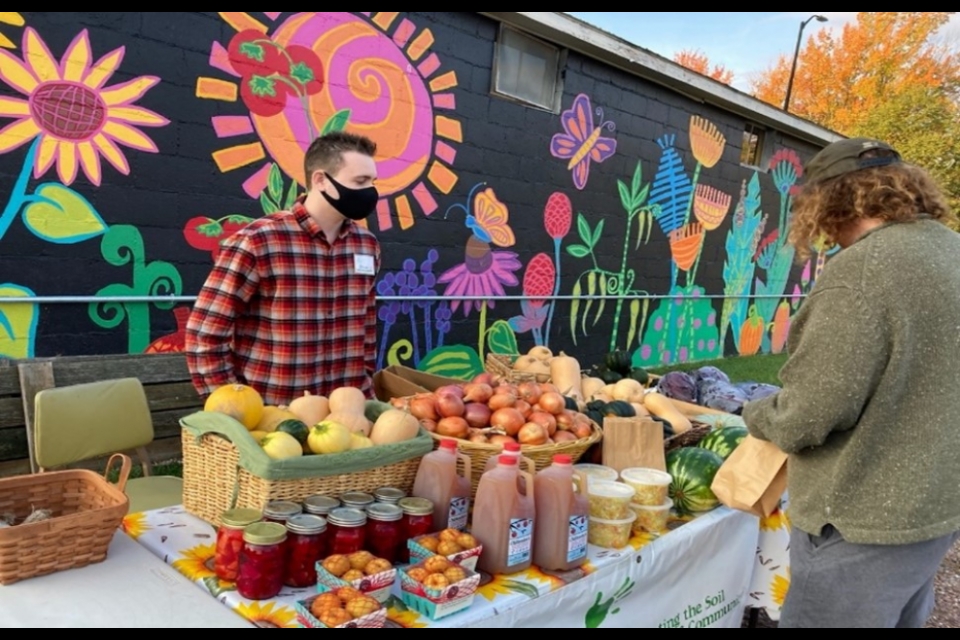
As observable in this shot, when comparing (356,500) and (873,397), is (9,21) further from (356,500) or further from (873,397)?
(873,397)

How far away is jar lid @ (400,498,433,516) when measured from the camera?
71.4 inches

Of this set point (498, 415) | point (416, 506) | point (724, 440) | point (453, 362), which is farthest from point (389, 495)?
point (453, 362)

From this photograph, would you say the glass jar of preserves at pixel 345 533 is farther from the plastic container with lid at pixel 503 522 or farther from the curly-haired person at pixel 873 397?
the curly-haired person at pixel 873 397

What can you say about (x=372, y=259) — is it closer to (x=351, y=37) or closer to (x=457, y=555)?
(x=457, y=555)

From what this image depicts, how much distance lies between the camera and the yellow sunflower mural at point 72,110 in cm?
371

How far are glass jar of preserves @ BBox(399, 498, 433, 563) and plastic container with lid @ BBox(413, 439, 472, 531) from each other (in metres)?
0.09

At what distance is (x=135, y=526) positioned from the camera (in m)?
2.00

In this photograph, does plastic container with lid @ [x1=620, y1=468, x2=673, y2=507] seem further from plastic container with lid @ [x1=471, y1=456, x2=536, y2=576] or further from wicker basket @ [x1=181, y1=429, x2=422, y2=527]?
wicker basket @ [x1=181, y1=429, x2=422, y2=527]

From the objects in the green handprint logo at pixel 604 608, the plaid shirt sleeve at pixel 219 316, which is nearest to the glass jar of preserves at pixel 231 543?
the green handprint logo at pixel 604 608

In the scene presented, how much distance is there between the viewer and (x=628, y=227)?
8062mm

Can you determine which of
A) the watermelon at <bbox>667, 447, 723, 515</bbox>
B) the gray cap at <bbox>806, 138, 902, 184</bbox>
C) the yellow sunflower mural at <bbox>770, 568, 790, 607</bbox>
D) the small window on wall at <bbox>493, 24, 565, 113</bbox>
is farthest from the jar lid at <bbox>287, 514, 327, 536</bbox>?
the small window on wall at <bbox>493, 24, 565, 113</bbox>

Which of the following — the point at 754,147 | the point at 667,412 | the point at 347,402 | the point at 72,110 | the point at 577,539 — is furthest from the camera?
the point at 754,147

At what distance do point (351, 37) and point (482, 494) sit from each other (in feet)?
14.2

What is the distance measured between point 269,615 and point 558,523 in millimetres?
783
